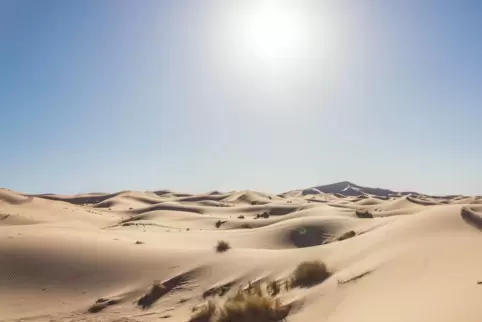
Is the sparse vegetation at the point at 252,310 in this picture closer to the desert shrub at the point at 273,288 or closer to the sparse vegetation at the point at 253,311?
the sparse vegetation at the point at 253,311

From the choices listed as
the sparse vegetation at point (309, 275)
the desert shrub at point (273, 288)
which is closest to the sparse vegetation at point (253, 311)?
the desert shrub at point (273, 288)

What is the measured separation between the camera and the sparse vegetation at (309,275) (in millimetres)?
8359

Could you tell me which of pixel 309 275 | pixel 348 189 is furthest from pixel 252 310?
pixel 348 189

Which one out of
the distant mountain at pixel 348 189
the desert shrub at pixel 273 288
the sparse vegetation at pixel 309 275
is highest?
the distant mountain at pixel 348 189

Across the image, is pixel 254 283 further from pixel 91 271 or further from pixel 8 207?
pixel 8 207

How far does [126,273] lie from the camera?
39.8ft

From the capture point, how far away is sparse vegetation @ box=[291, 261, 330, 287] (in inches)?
329

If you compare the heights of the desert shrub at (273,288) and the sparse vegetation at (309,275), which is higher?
the sparse vegetation at (309,275)

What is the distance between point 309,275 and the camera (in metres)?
8.48

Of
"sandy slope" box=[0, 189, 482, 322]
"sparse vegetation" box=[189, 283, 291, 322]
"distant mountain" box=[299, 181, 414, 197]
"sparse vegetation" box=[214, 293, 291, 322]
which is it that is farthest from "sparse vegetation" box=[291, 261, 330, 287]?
"distant mountain" box=[299, 181, 414, 197]

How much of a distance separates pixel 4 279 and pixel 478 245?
10874mm

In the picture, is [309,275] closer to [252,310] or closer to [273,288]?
[273,288]

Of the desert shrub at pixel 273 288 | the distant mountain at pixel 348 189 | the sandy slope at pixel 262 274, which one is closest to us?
the sandy slope at pixel 262 274

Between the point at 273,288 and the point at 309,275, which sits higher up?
the point at 309,275
